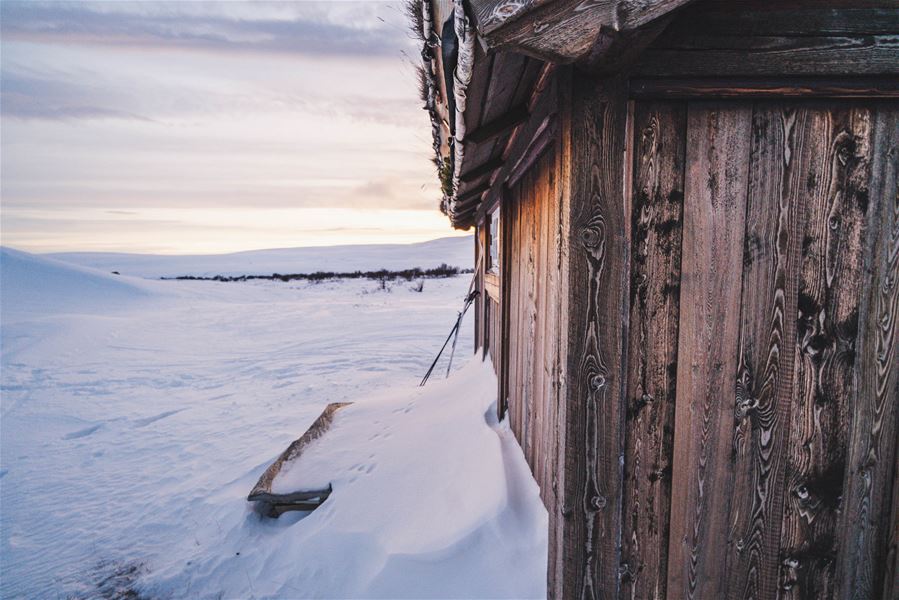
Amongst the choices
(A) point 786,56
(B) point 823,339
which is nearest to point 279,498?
(B) point 823,339

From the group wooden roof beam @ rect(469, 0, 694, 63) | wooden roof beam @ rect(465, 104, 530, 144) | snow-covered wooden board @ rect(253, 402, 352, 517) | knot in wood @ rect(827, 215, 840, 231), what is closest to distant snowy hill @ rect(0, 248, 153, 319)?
snow-covered wooden board @ rect(253, 402, 352, 517)

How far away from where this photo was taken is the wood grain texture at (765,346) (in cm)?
184

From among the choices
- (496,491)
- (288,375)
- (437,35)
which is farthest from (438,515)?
(288,375)

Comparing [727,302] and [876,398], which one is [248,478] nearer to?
[727,302]

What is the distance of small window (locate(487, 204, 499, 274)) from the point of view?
5246mm

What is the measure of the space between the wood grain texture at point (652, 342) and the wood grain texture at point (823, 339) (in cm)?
49

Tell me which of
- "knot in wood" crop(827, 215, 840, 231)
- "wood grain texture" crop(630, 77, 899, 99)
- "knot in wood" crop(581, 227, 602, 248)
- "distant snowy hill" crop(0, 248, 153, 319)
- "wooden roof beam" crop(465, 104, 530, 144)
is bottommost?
"distant snowy hill" crop(0, 248, 153, 319)

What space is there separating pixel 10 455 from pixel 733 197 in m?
7.82

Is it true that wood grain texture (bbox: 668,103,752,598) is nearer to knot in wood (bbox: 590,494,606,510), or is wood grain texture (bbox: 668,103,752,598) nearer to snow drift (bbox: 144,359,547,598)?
knot in wood (bbox: 590,494,606,510)

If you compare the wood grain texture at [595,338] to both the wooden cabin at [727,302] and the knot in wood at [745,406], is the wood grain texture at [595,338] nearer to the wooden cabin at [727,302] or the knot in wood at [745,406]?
the wooden cabin at [727,302]

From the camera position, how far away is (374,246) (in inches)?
4412

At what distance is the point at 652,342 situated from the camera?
1922mm

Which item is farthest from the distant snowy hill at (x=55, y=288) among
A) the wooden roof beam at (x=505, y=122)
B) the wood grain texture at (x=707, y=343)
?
the wood grain texture at (x=707, y=343)

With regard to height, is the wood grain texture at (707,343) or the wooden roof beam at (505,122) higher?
the wooden roof beam at (505,122)
